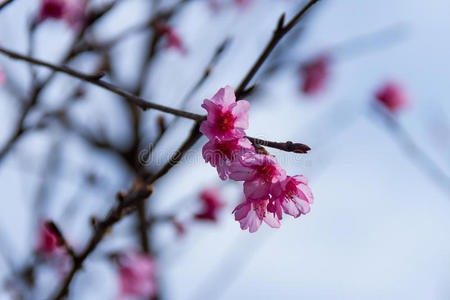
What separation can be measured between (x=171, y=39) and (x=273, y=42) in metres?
1.67

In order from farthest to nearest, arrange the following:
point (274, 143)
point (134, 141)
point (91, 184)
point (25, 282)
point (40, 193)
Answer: point (134, 141)
point (91, 184)
point (40, 193)
point (25, 282)
point (274, 143)

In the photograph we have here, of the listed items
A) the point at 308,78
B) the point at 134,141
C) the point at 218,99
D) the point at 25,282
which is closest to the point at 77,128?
the point at 134,141

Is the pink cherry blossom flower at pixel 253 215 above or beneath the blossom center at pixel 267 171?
beneath

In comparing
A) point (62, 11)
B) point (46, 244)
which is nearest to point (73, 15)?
point (62, 11)

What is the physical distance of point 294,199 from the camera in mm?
1213

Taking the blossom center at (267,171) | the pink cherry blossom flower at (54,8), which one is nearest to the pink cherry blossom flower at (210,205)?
the pink cherry blossom flower at (54,8)

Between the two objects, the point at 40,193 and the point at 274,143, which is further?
the point at 40,193

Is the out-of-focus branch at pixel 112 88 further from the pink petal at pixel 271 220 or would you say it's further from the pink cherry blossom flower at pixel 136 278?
the pink cherry blossom flower at pixel 136 278

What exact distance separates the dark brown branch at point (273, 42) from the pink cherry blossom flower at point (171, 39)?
1.61 m

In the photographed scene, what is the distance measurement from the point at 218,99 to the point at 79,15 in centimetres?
180

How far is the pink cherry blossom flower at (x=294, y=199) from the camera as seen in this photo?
3.73 feet

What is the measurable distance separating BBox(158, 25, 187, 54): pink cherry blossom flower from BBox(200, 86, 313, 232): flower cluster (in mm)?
1600

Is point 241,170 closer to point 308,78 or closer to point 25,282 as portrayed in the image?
point 25,282

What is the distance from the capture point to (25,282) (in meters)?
2.13
